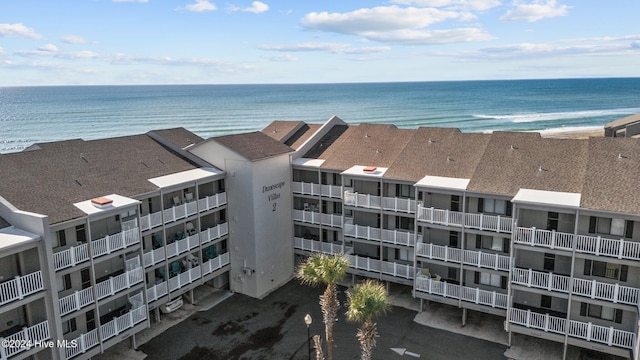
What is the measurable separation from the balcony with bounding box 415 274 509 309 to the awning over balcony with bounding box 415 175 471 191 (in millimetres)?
5458

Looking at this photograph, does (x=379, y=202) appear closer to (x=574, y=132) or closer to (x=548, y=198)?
(x=548, y=198)

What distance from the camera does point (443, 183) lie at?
2528 cm

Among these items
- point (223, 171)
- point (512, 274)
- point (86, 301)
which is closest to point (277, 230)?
point (223, 171)

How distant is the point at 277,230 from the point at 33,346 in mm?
15405

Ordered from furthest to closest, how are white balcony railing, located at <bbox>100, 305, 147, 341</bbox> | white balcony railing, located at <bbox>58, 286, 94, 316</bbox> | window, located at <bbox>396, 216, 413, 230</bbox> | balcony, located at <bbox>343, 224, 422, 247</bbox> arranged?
window, located at <bbox>396, 216, 413, 230</bbox>
balcony, located at <bbox>343, 224, 422, 247</bbox>
white balcony railing, located at <bbox>100, 305, 147, 341</bbox>
white balcony railing, located at <bbox>58, 286, 94, 316</bbox>

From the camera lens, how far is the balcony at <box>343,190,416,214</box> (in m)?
27.3

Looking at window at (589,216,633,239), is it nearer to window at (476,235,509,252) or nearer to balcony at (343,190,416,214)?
window at (476,235,509,252)

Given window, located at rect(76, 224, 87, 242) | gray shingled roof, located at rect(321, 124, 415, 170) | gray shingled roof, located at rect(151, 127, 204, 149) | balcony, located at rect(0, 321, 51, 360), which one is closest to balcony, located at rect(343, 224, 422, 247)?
gray shingled roof, located at rect(321, 124, 415, 170)

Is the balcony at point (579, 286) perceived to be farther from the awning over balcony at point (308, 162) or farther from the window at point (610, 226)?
the awning over balcony at point (308, 162)

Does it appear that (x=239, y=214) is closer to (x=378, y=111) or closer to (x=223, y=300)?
(x=223, y=300)

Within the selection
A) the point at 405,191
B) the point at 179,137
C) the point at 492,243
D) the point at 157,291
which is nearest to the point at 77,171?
the point at 157,291

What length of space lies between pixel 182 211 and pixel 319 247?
32.5 feet

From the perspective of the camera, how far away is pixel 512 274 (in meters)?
22.9

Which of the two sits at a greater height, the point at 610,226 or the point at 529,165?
the point at 529,165
